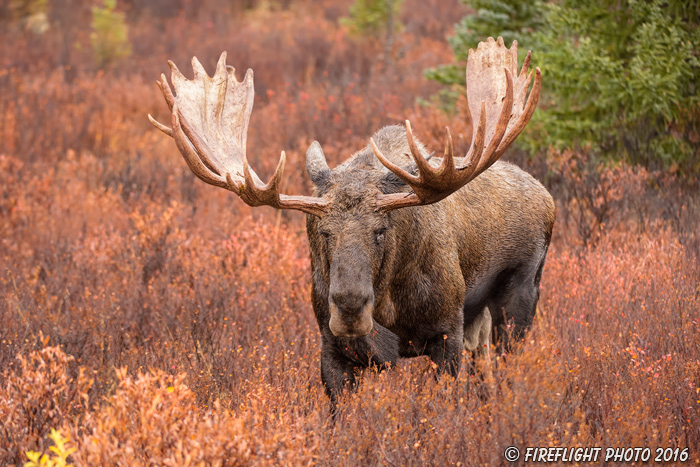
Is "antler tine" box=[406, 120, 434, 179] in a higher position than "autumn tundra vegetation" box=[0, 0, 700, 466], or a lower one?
higher

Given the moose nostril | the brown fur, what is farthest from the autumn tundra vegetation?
the moose nostril

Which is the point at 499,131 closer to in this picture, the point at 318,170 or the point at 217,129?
the point at 318,170

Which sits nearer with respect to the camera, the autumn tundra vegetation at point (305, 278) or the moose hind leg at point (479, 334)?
the autumn tundra vegetation at point (305, 278)

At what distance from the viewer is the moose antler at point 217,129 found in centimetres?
343

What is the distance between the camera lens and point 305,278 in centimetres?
545

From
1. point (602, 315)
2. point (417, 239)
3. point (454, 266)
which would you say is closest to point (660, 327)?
point (602, 315)

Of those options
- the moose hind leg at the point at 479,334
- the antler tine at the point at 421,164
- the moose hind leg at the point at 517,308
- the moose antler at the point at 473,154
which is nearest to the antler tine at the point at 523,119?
the moose antler at the point at 473,154

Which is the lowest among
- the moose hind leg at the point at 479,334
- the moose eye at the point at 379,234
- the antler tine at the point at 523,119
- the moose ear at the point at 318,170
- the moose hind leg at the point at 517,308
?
the moose hind leg at the point at 479,334

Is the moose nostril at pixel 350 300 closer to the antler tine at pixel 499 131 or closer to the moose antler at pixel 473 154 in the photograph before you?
the moose antler at pixel 473 154

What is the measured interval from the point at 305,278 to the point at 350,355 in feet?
6.61

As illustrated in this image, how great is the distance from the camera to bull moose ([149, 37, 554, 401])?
3.11 meters

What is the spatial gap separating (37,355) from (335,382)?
1.47 metres

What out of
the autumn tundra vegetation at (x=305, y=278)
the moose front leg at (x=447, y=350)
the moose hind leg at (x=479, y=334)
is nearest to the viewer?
the autumn tundra vegetation at (x=305, y=278)

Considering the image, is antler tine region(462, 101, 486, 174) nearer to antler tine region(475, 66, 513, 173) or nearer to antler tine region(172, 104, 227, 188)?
antler tine region(475, 66, 513, 173)
